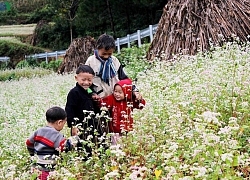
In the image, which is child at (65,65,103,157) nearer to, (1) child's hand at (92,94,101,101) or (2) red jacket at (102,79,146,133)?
(1) child's hand at (92,94,101,101)

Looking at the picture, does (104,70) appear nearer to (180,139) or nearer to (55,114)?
(55,114)

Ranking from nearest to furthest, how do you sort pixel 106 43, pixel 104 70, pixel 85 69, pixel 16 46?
1. pixel 85 69
2. pixel 106 43
3. pixel 104 70
4. pixel 16 46

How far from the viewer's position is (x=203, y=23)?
1070 centimetres

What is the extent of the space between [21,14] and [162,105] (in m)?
52.1

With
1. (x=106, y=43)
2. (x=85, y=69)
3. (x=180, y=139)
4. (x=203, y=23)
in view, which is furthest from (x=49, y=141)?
(x=203, y=23)

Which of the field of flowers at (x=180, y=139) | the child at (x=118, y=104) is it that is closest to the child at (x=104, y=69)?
the child at (x=118, y=104)

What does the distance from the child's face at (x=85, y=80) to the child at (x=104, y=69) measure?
12.6 inches

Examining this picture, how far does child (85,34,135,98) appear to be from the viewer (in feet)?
16.1

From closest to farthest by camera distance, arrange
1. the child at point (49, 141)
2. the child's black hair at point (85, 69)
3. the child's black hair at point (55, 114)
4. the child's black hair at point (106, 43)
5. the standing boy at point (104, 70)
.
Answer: the child at point (49, 141)
the child's black hair at point (55, 114)
the child's black hair at point (85, 69)
the child's black hair at point (106, 43)
the standing boy at point (104, 70)

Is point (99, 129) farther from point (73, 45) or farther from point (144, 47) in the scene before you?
point (73, 45)

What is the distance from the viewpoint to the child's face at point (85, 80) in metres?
4.65

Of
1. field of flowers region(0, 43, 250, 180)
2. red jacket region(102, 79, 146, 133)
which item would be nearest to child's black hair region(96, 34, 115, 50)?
red jacket region(102, 79, 146, 133)

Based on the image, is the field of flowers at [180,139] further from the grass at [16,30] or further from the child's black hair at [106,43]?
the grass at [16,30]

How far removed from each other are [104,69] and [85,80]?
387mm
